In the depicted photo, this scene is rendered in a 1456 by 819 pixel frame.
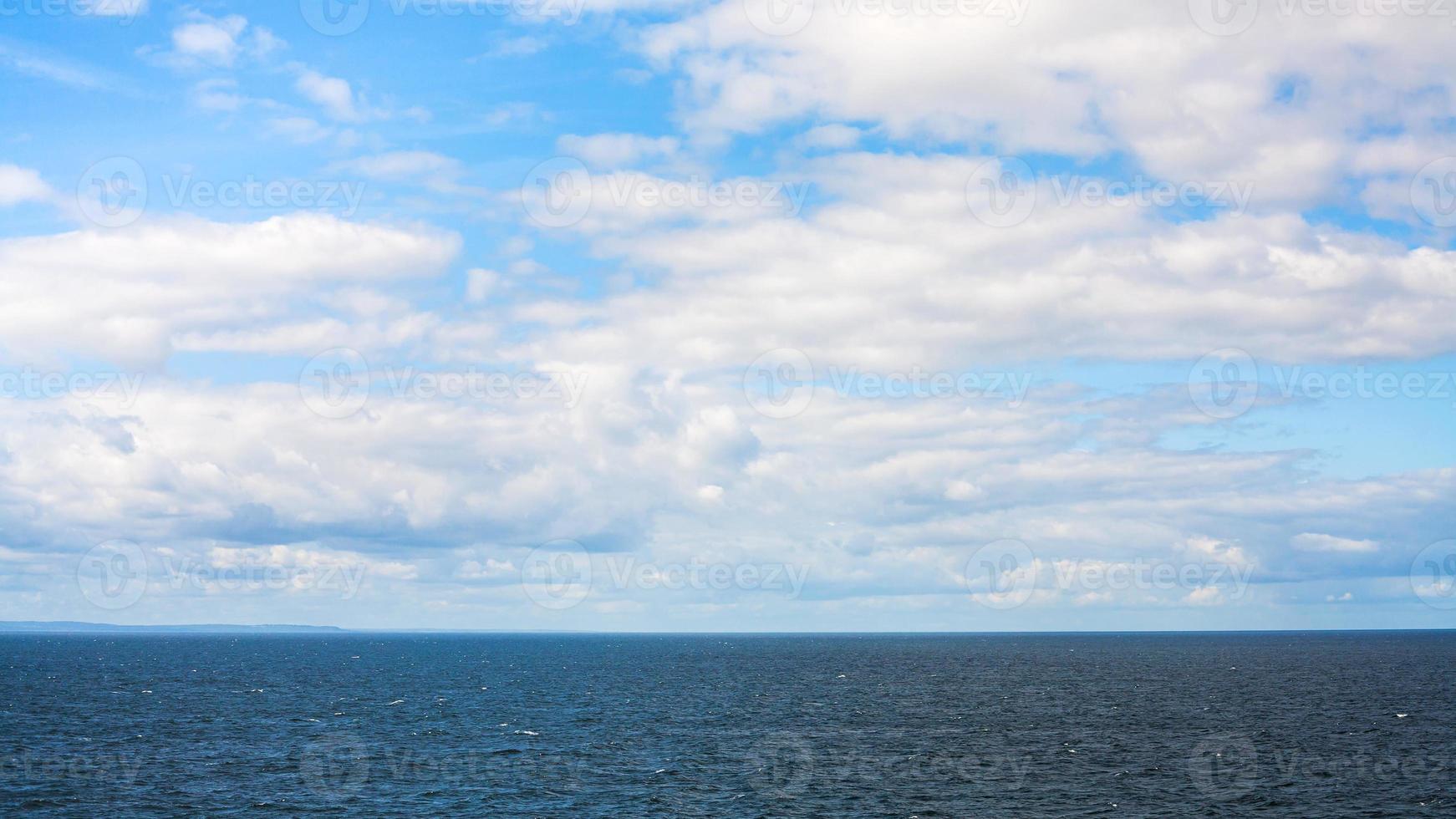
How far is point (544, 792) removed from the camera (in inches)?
3403

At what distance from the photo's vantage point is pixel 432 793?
85.6 metres

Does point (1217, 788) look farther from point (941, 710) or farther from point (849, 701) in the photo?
point (849, 701)

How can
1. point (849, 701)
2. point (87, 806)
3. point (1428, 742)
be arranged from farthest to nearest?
1. point (849, 701)
2. point (1428, 742)
3. point (87, 806)

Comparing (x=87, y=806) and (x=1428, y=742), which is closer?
(x=87, y=806)

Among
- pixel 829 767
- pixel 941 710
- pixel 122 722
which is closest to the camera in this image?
pixel 829 767

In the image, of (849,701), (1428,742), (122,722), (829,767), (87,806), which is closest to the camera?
(87,806)

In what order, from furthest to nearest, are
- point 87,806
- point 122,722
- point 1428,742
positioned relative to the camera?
point 122,722 < point 1428,742 < point 87,806

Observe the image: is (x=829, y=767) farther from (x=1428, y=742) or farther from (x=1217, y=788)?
(x=1428, y=742)

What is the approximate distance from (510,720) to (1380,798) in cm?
9583

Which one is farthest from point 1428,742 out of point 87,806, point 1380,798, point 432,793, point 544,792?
point 87,806

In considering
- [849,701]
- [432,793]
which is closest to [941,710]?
[849,701]

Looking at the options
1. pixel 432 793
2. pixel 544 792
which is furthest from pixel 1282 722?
pixel 432 793

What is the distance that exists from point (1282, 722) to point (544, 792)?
319ft

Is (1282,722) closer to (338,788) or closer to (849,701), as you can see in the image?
(849,701)
